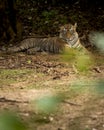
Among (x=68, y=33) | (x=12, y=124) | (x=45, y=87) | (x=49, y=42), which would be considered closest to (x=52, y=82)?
(x=45, y=87)

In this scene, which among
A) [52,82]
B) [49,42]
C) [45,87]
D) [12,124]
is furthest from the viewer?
[49,42]

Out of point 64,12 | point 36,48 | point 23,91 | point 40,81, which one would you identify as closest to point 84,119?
point 23,91

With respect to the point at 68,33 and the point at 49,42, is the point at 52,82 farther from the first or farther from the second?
the point at 68,33

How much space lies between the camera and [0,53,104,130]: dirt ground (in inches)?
148

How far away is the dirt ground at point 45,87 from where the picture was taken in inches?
148

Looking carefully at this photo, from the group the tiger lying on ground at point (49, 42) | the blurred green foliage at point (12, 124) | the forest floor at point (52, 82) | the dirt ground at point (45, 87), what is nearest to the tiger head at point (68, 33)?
the tiger lying on ground at point (49, 42)

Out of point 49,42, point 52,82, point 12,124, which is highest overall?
point 12,124

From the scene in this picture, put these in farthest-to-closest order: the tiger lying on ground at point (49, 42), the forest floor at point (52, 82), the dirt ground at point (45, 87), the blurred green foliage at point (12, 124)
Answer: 1. the tiger lying on ground at point (49, 42)
2. the dirt ground at point (45, 87)
3. the forest floor at point (52, 82)
4. the blurred green foliage at point (12, 124)

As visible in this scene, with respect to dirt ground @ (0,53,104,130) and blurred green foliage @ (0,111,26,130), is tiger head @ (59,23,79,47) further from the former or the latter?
blurred green foliage @ (0,111,26,130)

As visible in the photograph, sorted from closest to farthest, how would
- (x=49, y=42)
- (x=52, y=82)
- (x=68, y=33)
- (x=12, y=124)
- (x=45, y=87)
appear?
1. (x=12, y=124)
2. (x=45, y=87)
3. (x=52, y=82)
4. (x=49, y=42)
5. (x=68, y=33)

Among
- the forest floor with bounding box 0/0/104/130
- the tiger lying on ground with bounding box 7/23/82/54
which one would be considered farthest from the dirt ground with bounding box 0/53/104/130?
the tiger lying on ground with bounding box 7/23/82/54

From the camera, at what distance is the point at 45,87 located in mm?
5750

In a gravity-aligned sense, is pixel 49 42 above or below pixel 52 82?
below

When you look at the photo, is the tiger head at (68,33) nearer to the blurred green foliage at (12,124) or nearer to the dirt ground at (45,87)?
the dirt ground at (45,87)
